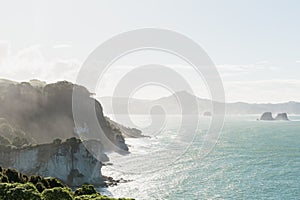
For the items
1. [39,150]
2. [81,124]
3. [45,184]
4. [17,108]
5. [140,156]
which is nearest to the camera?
[45,184]

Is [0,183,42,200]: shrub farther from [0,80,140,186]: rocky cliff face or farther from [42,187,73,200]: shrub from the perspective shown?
[0,80,140,186]: rocky cliff face

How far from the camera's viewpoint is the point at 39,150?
82.4 m

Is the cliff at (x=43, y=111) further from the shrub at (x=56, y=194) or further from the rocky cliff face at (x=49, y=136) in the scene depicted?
the shrub at (x=56, y=194)

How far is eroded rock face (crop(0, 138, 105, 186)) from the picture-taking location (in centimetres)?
8056

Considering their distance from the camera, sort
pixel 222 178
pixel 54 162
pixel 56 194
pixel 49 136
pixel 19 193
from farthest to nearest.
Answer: pixel 49 136
pixel 222 178
pixel 54 162
pixel 56 194
pixel 19 193

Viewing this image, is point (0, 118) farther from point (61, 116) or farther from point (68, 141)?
point (68, 141)

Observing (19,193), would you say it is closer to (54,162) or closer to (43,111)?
(54,162)

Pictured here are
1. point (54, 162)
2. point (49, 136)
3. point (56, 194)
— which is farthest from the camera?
point (49, 136)

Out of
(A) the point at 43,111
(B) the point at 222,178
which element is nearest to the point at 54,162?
(B) the point at 222,178

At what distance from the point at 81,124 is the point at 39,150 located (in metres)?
64.0

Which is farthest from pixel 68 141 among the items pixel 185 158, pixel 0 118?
pixel 185 158

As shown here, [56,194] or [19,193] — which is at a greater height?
[19,193]

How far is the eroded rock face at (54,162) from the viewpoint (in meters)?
80.6

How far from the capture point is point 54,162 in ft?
266
